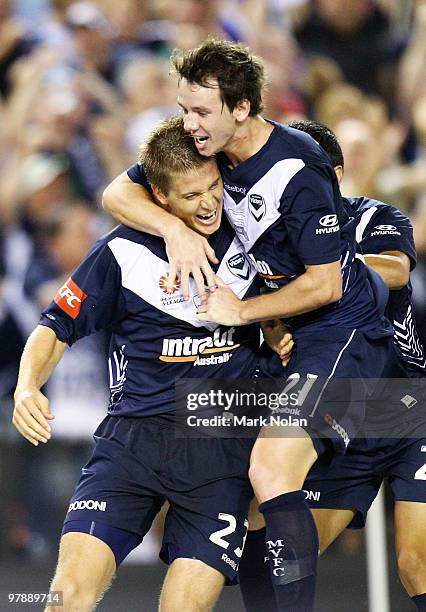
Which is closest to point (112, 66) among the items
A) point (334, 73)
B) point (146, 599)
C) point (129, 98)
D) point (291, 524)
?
point (129, 98)

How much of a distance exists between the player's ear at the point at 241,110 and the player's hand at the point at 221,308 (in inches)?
22.3

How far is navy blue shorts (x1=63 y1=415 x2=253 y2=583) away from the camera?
3.38 metres

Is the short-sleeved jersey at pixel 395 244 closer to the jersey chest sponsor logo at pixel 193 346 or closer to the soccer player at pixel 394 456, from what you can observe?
the soccer player at pixel 394 456

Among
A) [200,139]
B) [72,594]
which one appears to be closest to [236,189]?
[200,139]

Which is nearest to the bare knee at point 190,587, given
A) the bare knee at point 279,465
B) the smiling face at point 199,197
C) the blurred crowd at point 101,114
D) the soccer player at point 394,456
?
the bare knee at point 279,465

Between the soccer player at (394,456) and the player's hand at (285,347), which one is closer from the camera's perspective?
the player's hand at (285,347)

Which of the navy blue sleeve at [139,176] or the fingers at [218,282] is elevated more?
the navy blue sleeve at [139,176]

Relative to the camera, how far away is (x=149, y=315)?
362 centimetres

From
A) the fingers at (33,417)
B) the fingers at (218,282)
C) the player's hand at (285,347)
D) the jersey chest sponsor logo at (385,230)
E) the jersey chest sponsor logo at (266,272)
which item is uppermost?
the jersey chest sponsor logo at (385,230)

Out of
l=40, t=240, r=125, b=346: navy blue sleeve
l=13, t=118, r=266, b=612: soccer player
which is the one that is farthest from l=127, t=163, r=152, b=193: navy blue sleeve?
l=40, t=240, r=125, b=346: navy blue sleeve

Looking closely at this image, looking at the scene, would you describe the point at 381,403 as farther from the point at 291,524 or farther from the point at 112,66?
the point at 112,66

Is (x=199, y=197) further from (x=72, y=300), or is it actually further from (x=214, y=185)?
(x=72, y=300)

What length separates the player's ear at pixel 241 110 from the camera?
335 cm

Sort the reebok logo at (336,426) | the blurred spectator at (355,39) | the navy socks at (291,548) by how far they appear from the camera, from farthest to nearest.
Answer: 1. the blurred spectator at (355,39)
2. the reebok logo at (336,426)
3. the navy socks at (291,548)
